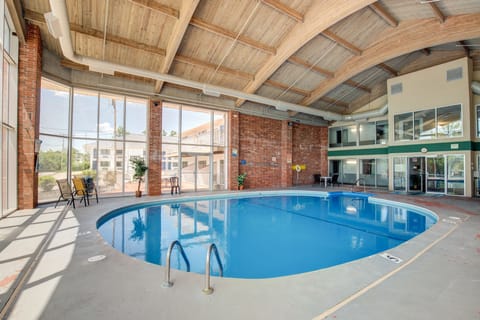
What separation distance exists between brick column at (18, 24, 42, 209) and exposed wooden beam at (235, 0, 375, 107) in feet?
23.9

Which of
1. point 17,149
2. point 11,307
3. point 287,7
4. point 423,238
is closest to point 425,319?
point 423,238

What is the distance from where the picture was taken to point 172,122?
9703 mm

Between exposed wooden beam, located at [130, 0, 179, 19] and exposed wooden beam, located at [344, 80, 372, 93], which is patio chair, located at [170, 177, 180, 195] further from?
exposed wooden beam, located at [344, 80, 372, 93]

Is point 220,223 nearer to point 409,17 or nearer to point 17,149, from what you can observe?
point 17,149

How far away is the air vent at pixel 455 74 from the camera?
8.73 m

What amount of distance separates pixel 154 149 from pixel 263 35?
5.98 m

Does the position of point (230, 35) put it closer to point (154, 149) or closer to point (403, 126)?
point (154, 149)

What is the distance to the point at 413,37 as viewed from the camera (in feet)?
25.3

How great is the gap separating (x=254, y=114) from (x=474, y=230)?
9142 mm

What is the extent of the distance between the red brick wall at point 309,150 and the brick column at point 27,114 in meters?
11.7

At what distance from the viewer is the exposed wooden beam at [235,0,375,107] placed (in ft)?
20.5

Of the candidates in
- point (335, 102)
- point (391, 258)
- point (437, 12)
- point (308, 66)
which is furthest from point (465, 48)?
point (391, 258)

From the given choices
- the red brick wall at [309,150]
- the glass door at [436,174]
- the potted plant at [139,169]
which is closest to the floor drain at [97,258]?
the potted plant at [139,169]

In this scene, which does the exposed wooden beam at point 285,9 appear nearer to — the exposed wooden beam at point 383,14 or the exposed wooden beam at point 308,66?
the exposed wooden beam at point 308,66
